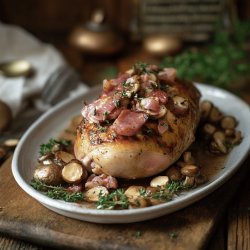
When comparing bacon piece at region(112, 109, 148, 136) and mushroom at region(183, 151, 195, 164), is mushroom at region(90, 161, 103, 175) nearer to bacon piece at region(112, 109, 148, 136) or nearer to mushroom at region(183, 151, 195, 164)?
bacon piece at region(112, 109, 148, 136)

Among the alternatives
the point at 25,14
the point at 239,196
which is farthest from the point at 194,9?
the point at 239,196

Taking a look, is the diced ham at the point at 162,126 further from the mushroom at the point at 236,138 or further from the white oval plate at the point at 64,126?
the mushroom at the point at 236,138

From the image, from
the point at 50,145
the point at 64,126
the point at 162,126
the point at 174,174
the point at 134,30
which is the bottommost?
the point at 134,30

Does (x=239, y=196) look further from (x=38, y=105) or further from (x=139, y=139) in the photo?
(x=38, y=105)

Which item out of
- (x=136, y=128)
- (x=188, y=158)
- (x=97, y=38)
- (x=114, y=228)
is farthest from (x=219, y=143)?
(x=97, y=38)

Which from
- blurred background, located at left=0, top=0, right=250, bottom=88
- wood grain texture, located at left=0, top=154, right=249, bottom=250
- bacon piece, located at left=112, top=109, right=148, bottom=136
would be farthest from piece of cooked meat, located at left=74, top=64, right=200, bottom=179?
blurred background, located at left=0, top=0, right=250, bottom=88

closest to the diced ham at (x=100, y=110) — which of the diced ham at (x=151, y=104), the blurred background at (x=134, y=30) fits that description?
the diced ham at (x=151, y=104)

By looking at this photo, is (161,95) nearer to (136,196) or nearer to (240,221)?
(136,196)

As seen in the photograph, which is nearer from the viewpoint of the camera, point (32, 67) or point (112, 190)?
point (112, 190)
